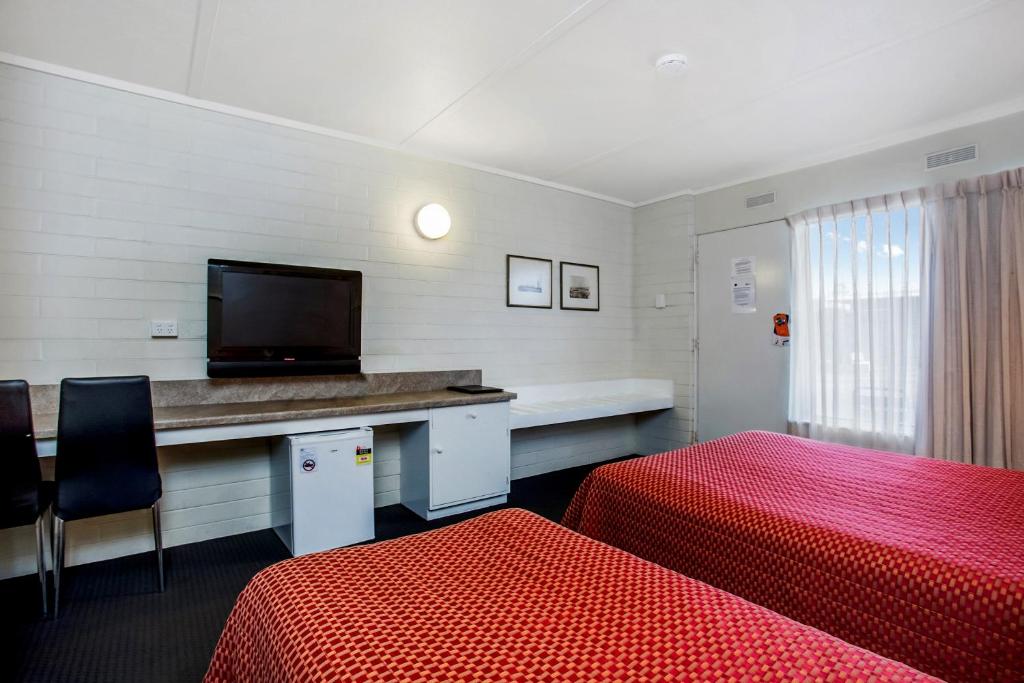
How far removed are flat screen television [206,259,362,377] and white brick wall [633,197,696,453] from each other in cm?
290

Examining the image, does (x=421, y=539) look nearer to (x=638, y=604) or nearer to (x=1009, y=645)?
(x=638, y=604)

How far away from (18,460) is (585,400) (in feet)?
12.1

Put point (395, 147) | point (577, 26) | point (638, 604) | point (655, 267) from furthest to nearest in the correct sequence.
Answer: point (655, 267) < point (395, 147) < point (577, 26) < point (638, 604)

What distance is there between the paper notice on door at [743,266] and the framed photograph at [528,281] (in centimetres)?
159

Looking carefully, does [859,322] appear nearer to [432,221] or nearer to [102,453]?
[432,221]

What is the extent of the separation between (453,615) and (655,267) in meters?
4.46

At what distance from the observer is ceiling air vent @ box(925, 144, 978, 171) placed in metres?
3.16

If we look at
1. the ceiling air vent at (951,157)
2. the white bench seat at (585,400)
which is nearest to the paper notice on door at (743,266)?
the white bench seat at (585,400)

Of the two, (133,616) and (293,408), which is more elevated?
(293,408)

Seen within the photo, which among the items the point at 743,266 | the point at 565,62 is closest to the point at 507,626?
the point at 565,62

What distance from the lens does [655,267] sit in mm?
5027

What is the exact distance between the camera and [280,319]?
3109 mm

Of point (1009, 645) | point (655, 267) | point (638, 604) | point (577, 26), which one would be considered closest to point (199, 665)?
point (638, 604)

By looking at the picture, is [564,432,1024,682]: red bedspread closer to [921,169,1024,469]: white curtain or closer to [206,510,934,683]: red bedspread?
[206,510,934,683]: red bedspread
